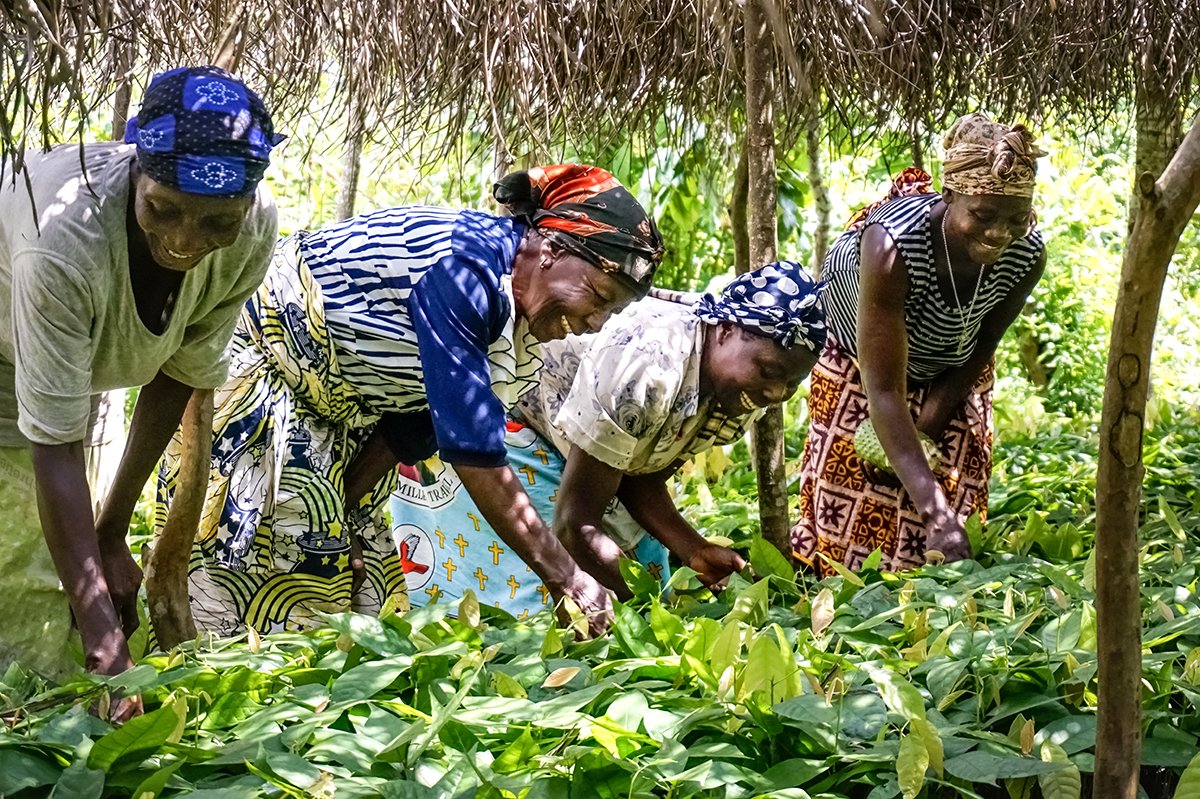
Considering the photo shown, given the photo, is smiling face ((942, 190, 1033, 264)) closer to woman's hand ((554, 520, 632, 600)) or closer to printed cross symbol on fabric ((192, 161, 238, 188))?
woman's hand ((554, 520, 632, 600))

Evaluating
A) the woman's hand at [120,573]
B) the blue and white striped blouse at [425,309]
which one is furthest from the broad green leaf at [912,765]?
the woman's hand at [120,573]

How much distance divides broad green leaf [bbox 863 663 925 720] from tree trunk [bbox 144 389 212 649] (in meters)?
1.30

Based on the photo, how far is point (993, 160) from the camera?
9.00 feet

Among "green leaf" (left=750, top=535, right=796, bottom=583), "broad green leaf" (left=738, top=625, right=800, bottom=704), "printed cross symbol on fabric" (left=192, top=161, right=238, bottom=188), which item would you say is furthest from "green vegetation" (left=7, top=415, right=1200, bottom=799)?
"printed cross symbol on fabric" (left=192, top=161, right=238, bottom=188)

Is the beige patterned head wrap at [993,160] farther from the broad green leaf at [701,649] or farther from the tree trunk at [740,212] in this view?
the tree trunk at [740,212]

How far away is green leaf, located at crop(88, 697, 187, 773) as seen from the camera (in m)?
1.51

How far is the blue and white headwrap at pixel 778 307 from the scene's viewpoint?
2.50m

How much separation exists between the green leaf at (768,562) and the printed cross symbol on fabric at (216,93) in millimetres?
1292

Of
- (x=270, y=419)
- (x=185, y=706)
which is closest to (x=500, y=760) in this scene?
(x=185, y=706)

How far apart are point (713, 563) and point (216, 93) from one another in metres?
1.41

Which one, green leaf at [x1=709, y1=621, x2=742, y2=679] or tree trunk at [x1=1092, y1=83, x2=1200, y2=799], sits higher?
tree trunk at [x1=1092, y1=83, x2=1200, y2=799]

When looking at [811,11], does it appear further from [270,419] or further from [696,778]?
[696,778]

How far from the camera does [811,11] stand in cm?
328

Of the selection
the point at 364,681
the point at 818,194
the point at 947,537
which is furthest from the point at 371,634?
the point at 818,194
